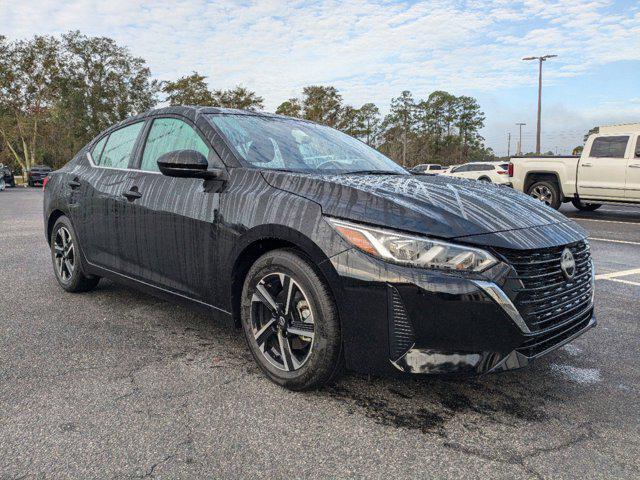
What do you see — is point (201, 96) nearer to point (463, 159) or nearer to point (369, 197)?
point (463, 159)

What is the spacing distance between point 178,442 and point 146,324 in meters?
1.80

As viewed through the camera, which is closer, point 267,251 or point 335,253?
point 335,253

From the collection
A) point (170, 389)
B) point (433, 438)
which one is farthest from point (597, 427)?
point (170, 389)

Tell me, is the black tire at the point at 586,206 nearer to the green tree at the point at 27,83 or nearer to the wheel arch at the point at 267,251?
the wheel arch at the point at 267,251

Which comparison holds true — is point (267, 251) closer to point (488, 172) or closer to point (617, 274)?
point (617, 274)

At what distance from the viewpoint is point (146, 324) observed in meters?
3.99

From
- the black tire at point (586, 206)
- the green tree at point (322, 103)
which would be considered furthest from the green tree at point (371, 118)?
the black tire at point (586, 206)

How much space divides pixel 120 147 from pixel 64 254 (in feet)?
4.11

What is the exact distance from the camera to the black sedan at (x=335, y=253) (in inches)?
93.7

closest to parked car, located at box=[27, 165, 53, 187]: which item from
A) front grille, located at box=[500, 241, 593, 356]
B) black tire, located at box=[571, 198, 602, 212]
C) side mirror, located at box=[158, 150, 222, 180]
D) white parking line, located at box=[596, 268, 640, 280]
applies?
black tire, located at box=[571, 198, 602, 212]

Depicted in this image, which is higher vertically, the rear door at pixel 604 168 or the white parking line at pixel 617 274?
the rear door at pixel 604 168

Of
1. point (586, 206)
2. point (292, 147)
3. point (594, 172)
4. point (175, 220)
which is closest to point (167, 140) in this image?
point (175, 220)

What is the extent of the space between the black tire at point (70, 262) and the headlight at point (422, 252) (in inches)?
122

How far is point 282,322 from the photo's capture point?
2.83 metres
